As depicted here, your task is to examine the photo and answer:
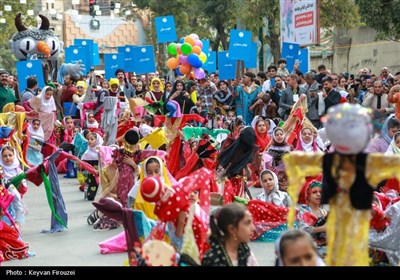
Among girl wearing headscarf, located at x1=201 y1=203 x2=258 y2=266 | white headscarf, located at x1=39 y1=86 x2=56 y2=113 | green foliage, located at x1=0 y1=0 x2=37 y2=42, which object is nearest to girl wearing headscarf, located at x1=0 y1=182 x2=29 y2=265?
girl wearing headscarf, located at x1=201 y1=203 x2=258 y2=266

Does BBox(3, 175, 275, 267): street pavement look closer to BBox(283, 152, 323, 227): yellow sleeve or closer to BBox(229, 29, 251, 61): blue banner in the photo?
BBox(283, 152, 323, 227): yellow sleeve

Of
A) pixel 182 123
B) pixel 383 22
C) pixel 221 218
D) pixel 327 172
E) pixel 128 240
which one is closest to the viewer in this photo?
pixel 327 172

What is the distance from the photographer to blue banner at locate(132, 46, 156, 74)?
2281 centimetres

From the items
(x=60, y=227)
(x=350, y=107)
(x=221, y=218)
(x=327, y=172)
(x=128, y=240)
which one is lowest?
(x=60, y=227)

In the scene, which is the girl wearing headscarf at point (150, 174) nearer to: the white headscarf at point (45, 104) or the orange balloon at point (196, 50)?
the white headscarf at point (45, 104)

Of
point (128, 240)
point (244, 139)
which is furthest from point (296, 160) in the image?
point (244, 139)

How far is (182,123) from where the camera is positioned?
14703 mm

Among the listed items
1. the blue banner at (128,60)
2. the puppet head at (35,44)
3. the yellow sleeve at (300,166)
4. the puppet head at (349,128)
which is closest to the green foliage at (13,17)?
the puppet head at (35,44)

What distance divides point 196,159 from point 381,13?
11290mm

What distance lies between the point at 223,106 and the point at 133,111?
→ 3129 mm

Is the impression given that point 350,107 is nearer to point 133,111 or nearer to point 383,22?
point 133,111

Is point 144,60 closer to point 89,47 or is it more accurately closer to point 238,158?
point 89,47

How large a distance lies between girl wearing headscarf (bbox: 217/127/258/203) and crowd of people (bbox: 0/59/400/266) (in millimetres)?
14

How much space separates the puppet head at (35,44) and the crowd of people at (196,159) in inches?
97.3
